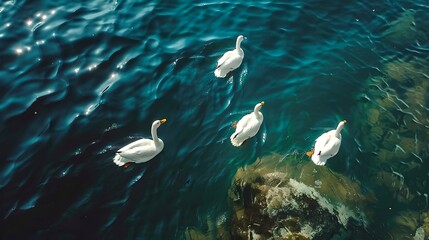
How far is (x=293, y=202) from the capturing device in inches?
321

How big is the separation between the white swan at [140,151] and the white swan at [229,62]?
2.96 meters

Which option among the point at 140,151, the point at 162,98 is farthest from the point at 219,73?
the point at 140,151

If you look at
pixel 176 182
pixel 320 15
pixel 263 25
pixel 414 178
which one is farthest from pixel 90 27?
pixel 414 178

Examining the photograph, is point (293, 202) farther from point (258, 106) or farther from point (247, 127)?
point (258, 106)

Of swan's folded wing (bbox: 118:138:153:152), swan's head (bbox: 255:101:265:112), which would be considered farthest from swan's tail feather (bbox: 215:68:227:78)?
swan's folded wing (bbox: 118:138:153:152)

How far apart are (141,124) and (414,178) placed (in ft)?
24.7

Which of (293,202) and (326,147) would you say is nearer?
(293,202)

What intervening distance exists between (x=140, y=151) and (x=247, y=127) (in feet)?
9.28

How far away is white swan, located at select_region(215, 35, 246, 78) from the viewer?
36.5 ft

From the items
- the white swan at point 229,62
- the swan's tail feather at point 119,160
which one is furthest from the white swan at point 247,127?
the swan's tail feather at point 119,160

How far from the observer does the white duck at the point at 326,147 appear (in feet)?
30.4

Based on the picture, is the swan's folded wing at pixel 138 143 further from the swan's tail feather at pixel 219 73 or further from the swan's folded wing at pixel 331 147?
the swan's folded wing at pixel 331 147

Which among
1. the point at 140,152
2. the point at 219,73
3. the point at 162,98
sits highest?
the point at 219,73

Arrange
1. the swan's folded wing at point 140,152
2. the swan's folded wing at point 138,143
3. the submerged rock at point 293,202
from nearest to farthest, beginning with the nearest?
the submerged rock at point 293,202, the swan's folded wing at point 140,152, the swan's folded wing at point 138,143
